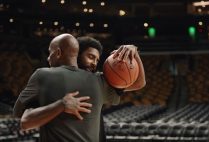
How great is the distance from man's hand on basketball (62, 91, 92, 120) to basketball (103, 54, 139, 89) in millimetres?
265

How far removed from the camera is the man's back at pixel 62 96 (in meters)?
2.35

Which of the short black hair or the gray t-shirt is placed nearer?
the gray t-shirt

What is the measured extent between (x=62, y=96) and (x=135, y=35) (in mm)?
21183

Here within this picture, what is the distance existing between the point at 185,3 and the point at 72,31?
5740 millimetres

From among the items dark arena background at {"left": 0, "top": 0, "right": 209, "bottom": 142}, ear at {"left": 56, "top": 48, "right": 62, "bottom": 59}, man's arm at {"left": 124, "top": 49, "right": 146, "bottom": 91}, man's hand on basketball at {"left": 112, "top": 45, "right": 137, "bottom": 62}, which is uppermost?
ear at {"left": 56, "top": 48, "right": 62, "bottom": 59}

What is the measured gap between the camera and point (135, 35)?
23391mm

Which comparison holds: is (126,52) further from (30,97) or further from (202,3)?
(202,3)

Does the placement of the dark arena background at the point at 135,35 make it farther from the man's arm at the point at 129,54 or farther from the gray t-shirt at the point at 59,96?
the gray t-shirt at the point at 59,96

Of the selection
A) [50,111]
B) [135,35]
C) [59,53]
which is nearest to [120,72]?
[59,53]

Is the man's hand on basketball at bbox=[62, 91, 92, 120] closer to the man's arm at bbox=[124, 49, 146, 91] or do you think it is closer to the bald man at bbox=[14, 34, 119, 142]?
the bald man at bbox=[14, 34, 119, 142]

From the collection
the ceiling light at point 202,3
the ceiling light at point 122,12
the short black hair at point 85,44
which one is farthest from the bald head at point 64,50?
the ceiling light at point 202,3

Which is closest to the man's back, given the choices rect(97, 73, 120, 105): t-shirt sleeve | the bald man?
the bald man

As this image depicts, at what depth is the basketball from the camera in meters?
2.58

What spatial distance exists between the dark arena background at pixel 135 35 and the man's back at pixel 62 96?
16980mm
